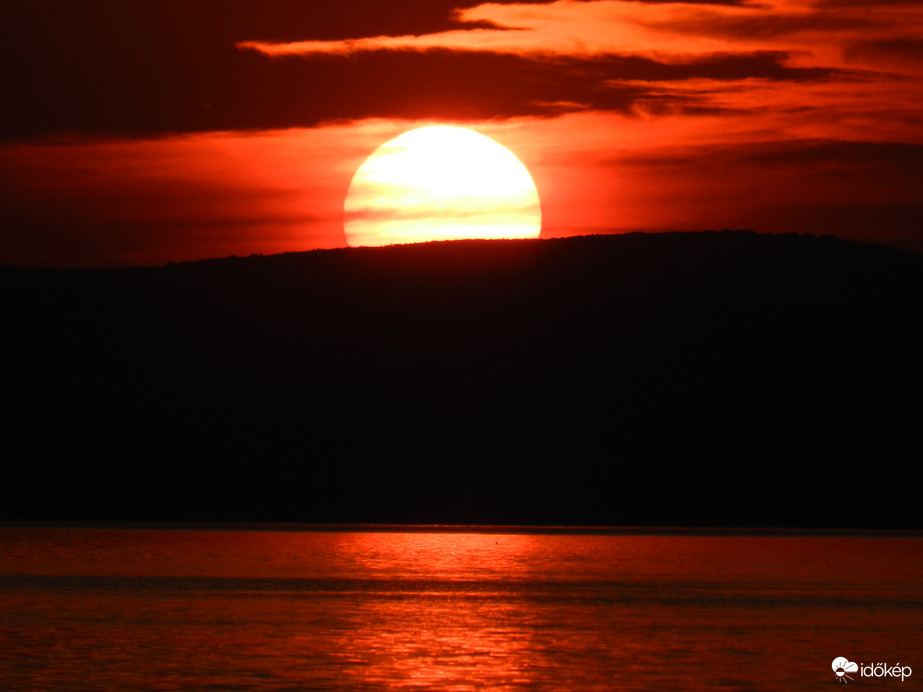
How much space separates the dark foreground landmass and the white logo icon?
134ft

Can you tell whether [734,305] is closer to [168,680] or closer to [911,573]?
[911,573]

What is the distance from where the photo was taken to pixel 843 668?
20.0 metres

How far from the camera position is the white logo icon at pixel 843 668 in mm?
19250

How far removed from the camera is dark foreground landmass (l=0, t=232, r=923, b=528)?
65062 millimetres

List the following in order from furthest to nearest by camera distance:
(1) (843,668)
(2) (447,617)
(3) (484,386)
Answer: (3) (484,386) → (2) (447,617) → (1) (843,668)

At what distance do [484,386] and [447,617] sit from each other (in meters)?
50.5

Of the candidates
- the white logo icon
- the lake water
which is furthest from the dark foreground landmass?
the white logo icon

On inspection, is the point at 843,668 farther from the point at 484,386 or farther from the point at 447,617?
the point at 484,386

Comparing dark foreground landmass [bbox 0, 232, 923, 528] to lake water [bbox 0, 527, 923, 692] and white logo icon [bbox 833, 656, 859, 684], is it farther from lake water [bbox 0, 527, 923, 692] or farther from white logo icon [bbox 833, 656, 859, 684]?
white logo icon [bbox 833, 656, 859, 684]

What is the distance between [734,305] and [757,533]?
3019 centimetres

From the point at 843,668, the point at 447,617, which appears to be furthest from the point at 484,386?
the point at 843,668

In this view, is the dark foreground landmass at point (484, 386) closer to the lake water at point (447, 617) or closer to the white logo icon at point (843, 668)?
the lake water at point (447, 617)

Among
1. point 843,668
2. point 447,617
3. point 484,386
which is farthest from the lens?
point 484,386

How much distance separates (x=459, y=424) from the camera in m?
72.4
